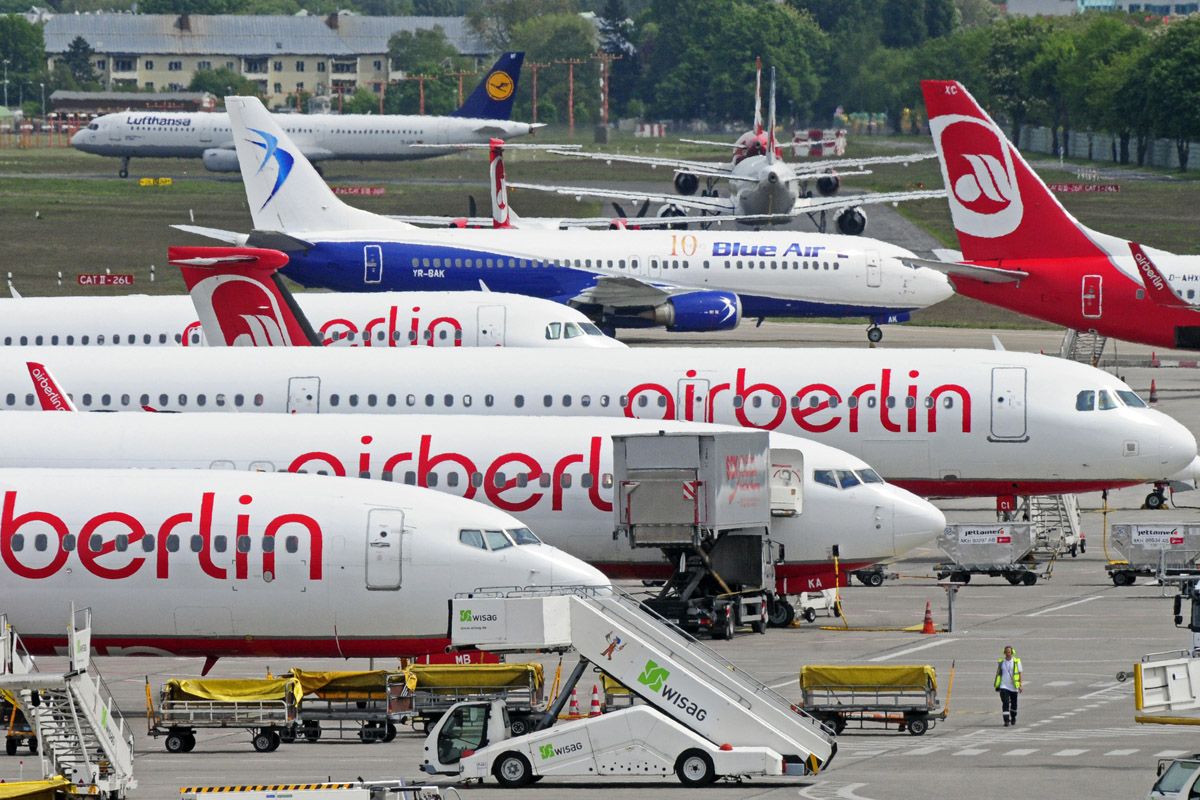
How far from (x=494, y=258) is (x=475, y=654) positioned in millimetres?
46050

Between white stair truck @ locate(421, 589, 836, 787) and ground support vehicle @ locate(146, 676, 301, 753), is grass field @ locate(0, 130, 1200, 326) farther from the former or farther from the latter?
white stair truck @ locate(421, 589, 836, 787)

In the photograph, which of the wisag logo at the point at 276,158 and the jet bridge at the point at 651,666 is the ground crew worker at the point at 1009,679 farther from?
the wisag logo at the point at 276,158

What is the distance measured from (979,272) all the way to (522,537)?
35.9m

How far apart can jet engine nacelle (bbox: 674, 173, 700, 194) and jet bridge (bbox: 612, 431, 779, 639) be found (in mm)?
100134

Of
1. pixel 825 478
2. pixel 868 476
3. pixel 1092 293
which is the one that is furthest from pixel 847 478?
pixel 1092 293

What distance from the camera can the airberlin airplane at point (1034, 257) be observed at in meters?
68.2

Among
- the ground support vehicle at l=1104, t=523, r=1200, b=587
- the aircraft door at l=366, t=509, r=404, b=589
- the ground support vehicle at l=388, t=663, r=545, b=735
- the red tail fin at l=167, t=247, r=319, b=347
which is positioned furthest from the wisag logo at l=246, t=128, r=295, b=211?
the ground support vehicle at l=388, t=663, r=545, b=735

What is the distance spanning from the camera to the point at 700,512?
40.0 m

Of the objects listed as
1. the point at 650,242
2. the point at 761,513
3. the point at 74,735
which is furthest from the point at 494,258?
the point at 74,735

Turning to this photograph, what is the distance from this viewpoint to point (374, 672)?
111 ft

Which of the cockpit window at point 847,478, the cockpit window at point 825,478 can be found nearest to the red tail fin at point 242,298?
the cockpit window at point 825,478

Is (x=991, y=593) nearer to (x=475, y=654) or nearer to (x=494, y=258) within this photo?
(x=475, y=654)

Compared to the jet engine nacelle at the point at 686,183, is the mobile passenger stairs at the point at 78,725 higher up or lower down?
lower down

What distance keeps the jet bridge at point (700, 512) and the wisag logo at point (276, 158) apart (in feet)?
133
